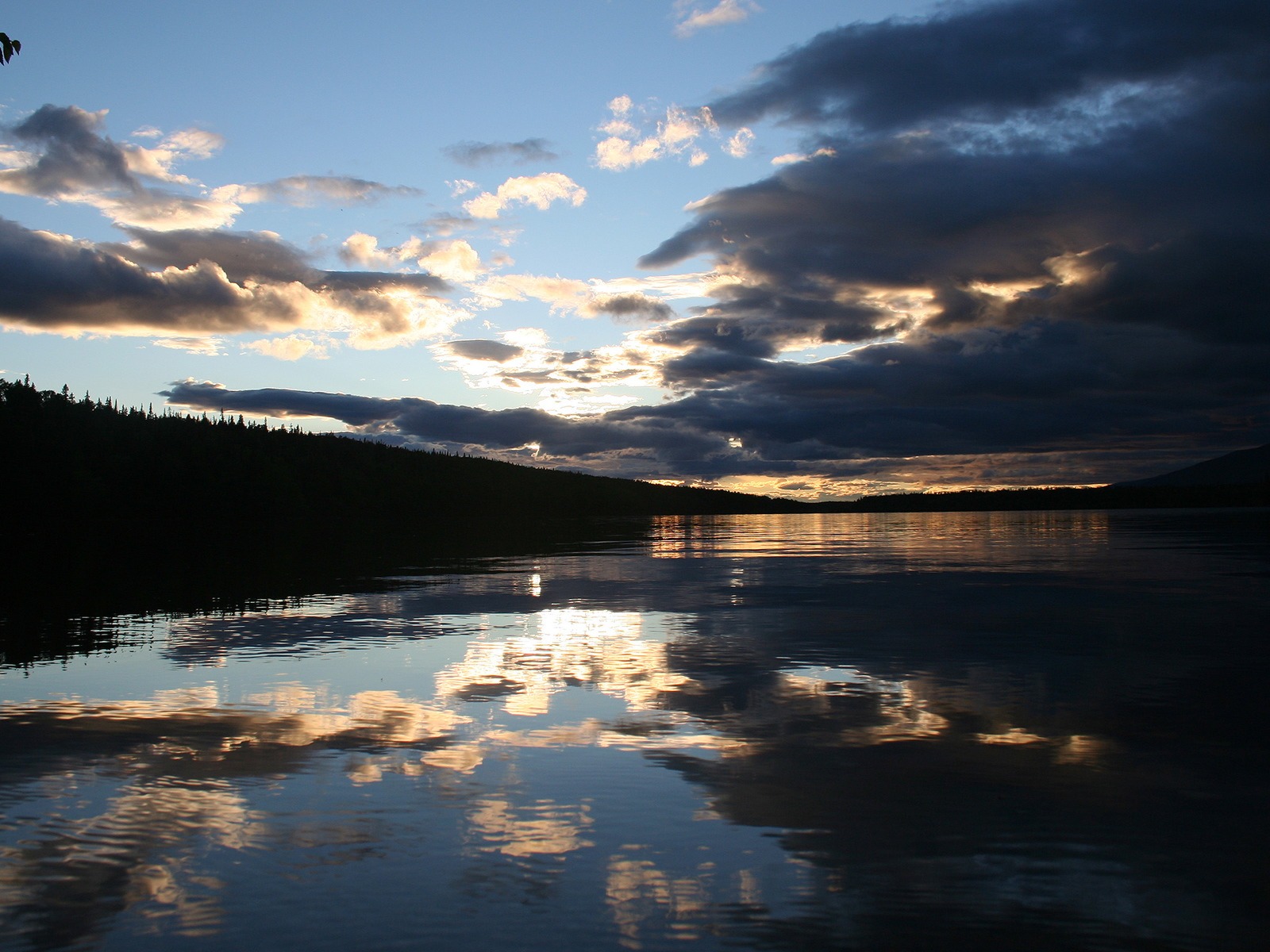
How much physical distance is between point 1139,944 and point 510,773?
21.5 ft

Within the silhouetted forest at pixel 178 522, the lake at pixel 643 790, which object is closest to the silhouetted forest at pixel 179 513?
the silhouetted forest at pixel 178 522

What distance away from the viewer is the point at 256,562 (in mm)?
51406

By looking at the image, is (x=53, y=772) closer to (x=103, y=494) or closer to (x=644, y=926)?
(x=644, y=926)

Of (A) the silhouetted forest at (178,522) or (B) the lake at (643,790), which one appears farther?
(A) the silhouetted forest at (178,522)

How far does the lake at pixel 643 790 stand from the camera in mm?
6875

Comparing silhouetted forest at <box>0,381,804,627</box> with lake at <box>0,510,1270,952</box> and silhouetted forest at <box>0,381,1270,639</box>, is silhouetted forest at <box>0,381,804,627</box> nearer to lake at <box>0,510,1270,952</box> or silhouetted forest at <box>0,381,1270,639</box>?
silhouetted forest at <box>0,381,1270,639</box>

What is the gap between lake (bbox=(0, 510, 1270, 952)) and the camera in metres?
6.88

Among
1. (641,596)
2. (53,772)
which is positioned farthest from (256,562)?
(53,772)

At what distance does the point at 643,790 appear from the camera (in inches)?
387

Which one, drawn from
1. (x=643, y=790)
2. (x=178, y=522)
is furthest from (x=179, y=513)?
(x=643, y=790)

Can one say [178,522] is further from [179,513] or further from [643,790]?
[643,790]

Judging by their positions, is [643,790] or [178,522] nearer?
[643,790]

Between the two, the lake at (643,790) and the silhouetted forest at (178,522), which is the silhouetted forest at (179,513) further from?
the lake at (643,790)

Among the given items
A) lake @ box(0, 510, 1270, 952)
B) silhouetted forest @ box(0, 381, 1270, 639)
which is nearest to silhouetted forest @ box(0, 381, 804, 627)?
silhouetted forest @ box(0, 381, 1270, 639)
